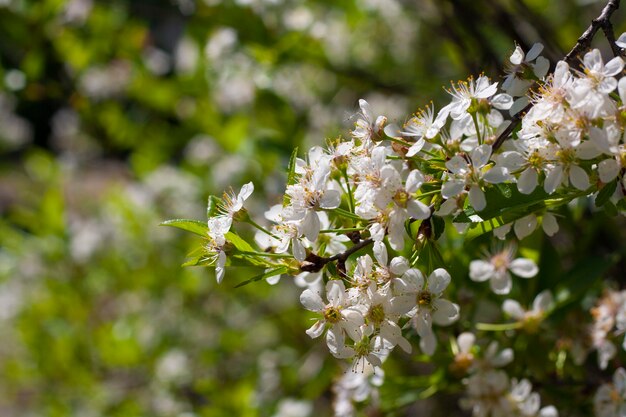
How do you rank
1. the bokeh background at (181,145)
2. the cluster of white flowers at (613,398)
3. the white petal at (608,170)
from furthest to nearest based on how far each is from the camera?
the bokeh background at (181,145) → the cluster of white flowers at (613,398) → the white petal at (608,170)

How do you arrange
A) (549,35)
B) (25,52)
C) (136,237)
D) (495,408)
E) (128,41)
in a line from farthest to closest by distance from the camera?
(136,237) → (128,41) → (25,52) → (549,35) → (495,408)

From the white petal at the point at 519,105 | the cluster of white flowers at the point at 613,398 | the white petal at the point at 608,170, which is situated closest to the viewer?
the white petal at the point at 608,170

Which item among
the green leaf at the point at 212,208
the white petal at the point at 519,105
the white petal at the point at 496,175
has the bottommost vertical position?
the white petal at the point at 496,175

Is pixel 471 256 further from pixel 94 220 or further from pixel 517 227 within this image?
pixel 94 220

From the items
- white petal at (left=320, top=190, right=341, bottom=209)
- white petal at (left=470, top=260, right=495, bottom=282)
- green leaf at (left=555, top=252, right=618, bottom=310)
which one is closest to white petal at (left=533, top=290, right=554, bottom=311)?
green leaf at (left=555, top=252, right=618, bottom=310)

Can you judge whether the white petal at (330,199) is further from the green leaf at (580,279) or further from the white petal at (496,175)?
the green leaf at (580,279)

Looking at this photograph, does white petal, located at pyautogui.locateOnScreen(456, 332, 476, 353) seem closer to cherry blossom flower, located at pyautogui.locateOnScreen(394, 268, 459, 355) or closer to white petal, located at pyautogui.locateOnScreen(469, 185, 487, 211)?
cherry blossom flower, located at pyautogui.locateOnScreen(394, 268, 459, 355)

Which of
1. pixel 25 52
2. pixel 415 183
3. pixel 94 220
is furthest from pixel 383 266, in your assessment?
pixel 94 220

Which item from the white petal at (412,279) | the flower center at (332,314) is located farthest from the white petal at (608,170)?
the flower center at (332,314)

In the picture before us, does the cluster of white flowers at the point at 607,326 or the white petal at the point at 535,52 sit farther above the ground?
the white petal at the point at 535,52
